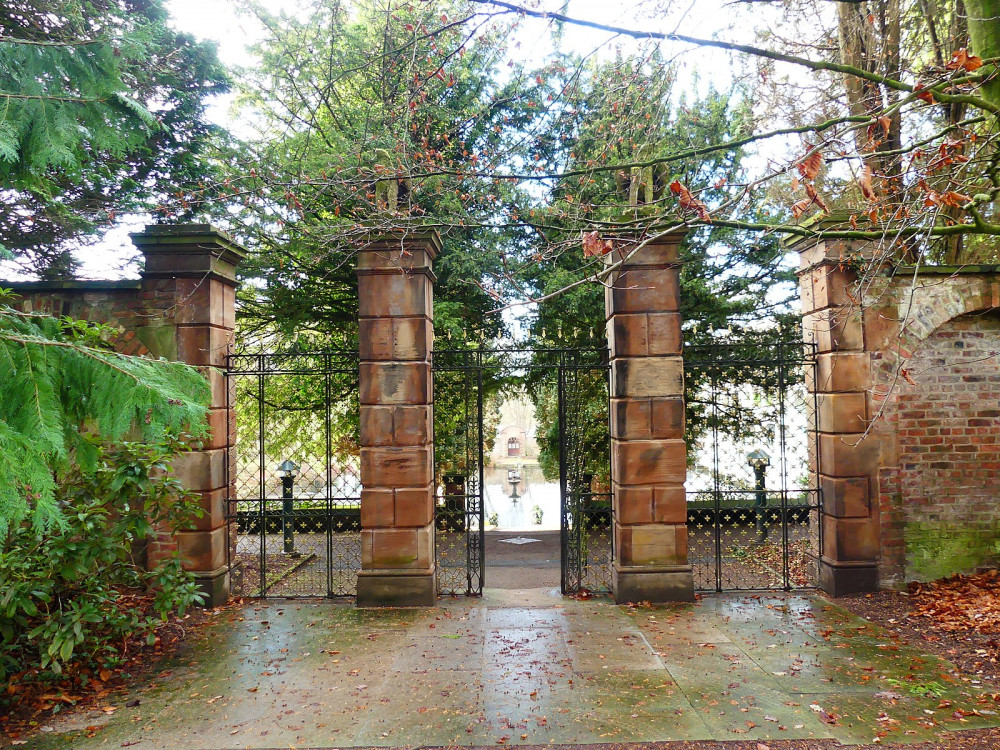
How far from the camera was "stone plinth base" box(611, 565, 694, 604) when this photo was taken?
696 centimetres

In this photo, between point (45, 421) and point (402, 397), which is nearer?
point (45, 421)

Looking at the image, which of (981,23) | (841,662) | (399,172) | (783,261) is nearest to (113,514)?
(399,172)

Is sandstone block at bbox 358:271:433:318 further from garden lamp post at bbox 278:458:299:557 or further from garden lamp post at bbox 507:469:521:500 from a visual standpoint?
garden lamp post at bbox 507:469:521:500

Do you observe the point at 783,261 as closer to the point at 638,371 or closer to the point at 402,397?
the point at 638,371

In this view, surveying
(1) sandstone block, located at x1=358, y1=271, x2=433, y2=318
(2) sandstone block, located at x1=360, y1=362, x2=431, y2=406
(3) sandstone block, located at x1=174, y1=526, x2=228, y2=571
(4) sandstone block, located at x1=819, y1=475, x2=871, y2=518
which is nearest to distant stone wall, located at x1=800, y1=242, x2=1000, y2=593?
(4) sandstone block, located at x1=819, y1=475, x2=871, y2=518

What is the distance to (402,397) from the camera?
22.8 ft

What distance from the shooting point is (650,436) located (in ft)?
22.9

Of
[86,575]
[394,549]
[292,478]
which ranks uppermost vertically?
[292,478]

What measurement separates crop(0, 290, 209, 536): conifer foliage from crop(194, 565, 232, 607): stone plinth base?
4.31 m

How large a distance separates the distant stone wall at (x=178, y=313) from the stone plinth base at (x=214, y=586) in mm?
11

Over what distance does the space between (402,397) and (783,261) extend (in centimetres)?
804

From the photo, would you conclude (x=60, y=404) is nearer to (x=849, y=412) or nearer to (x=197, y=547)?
(x=197, y=547)

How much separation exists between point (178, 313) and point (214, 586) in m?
2.97

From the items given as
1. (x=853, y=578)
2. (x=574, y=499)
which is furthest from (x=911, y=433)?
(x=574, y=499)
